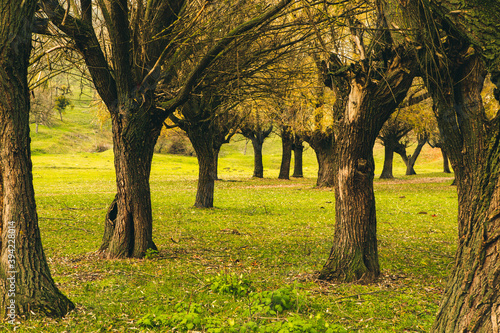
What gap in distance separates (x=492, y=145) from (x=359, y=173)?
3800mm

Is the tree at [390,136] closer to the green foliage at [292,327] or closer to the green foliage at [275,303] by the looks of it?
the green foliage at [275,303]

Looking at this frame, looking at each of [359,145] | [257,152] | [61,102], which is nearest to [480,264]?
[359,145]

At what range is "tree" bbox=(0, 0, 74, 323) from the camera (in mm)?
5258

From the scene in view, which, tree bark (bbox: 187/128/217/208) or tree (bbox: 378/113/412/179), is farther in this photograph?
tree (bbox: 378/113/412/179)

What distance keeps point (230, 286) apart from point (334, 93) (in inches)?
190

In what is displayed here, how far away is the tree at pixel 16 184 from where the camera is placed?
207 inches

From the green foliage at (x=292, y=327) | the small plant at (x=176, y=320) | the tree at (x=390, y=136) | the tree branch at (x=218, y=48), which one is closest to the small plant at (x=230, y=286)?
the small plant at (x=176, y=320)

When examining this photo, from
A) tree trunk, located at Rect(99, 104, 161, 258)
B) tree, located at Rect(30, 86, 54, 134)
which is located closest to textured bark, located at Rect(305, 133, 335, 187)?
tree, located at Rect(30, 86, 54, 134)

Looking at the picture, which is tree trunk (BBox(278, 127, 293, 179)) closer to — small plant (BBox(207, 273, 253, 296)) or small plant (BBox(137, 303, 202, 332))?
small plant (BBox(207, 273, 253, 296))

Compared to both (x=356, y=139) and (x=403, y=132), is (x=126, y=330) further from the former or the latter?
(x=403, y=132)

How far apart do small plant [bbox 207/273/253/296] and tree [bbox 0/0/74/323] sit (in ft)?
8.28

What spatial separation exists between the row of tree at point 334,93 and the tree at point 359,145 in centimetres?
2

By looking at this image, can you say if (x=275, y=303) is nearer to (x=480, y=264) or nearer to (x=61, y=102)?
(x=480, y=264)

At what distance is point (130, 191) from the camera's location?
9695mm
